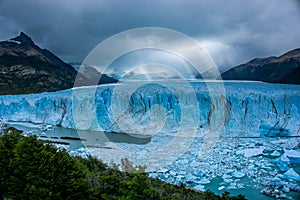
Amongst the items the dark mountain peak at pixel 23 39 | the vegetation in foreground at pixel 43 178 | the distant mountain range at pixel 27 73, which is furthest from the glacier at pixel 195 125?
the dark mountain peak at pixel 23 39

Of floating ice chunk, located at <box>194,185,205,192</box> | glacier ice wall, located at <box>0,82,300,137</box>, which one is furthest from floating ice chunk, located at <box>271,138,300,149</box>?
floating ice chunk, located at <box>194,185,205,192</box>

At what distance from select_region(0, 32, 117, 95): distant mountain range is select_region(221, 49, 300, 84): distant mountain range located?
14568 mm

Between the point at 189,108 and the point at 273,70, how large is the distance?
14142mm

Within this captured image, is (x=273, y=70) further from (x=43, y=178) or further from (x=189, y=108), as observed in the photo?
(x=43, y=178)

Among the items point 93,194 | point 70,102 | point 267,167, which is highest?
point 70,102

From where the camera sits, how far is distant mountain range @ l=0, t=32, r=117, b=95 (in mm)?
39975

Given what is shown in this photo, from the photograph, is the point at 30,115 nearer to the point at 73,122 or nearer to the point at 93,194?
the point at 73,122

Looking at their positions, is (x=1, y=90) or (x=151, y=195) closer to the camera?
(x=151, y=195)

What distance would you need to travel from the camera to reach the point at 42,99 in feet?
61.0

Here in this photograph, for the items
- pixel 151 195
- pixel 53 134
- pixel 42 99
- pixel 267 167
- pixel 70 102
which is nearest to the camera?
pixel 151 195

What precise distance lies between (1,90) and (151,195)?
37.6 meters

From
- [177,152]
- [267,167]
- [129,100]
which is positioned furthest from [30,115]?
[267,167]

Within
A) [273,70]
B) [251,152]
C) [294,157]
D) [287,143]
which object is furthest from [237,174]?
[273,70]

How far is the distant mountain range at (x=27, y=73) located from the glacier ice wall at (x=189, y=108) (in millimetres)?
16093
